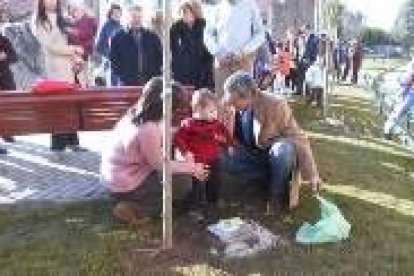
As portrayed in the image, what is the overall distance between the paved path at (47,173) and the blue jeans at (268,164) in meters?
1.41

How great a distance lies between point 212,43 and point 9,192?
310cm

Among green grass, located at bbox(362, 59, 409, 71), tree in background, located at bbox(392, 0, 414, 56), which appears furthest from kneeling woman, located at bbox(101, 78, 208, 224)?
tree in background, located at bbox(392, 0, 414, 56)

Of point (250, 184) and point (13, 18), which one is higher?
point (13, 18)

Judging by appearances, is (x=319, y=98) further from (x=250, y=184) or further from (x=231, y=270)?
(x=231, y=270)

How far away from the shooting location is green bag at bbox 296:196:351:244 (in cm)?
771

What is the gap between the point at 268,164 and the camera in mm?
8219

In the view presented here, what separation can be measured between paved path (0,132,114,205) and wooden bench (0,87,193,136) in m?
0.61

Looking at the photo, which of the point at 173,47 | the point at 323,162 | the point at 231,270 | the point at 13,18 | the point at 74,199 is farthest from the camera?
the point at 13,18

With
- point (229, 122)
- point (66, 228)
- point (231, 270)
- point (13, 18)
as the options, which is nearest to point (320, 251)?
point (231, 270)

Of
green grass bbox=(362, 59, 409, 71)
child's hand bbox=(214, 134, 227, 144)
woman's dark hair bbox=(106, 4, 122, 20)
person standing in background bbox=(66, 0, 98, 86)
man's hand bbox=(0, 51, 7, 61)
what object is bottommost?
green grass bbox=(362, 59, 409, 71)

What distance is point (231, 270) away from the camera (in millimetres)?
6980

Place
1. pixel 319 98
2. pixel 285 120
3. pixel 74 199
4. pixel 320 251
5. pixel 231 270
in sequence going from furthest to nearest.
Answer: pixel 319 98 < pixel 74 199 < pixel 285 120 < pixel 320 251 < pixel 231 270

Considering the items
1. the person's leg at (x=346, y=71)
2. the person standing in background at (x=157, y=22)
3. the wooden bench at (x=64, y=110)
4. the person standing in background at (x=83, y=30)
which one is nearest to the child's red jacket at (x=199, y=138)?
the wooden bench at (x=64, y=110)

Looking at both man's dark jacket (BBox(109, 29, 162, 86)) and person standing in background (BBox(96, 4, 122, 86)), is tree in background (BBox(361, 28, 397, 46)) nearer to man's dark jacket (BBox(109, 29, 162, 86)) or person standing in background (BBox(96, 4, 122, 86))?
person standing in background (BBox(96, 4, 122, 86))
